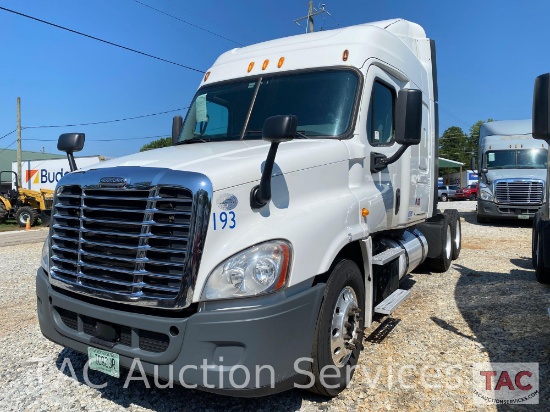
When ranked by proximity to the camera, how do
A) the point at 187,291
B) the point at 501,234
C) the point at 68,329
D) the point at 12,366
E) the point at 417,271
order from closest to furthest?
the point at 187,291 < the point at 68,329 < the point at 12,366 < the point at 417,271 < the point at 501,234

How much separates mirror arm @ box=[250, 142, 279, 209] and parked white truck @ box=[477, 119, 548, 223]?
13.8 meters

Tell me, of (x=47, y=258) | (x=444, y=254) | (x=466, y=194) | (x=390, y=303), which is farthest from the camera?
(x=466, y=194)

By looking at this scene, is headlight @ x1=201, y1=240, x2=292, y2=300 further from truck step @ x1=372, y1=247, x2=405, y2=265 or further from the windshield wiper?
the windshield wiper

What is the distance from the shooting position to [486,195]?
48.6ft

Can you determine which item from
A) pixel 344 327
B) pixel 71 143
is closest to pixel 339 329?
pixel 344 327

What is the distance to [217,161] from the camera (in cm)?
291

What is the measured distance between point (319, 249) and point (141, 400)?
1786 mm

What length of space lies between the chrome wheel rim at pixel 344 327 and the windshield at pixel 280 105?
1.37 m

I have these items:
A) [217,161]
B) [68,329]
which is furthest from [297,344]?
[68,329]

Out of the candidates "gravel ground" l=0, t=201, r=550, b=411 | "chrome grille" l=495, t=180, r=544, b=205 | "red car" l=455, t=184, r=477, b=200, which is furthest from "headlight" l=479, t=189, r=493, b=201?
"red car" l=455, t=184, r=477, b=200

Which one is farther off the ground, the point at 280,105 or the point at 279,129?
the point at 280,105

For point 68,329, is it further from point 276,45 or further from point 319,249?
point 276,45

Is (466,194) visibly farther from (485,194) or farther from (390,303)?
(390,303)

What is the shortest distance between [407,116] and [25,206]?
69.2 ft
